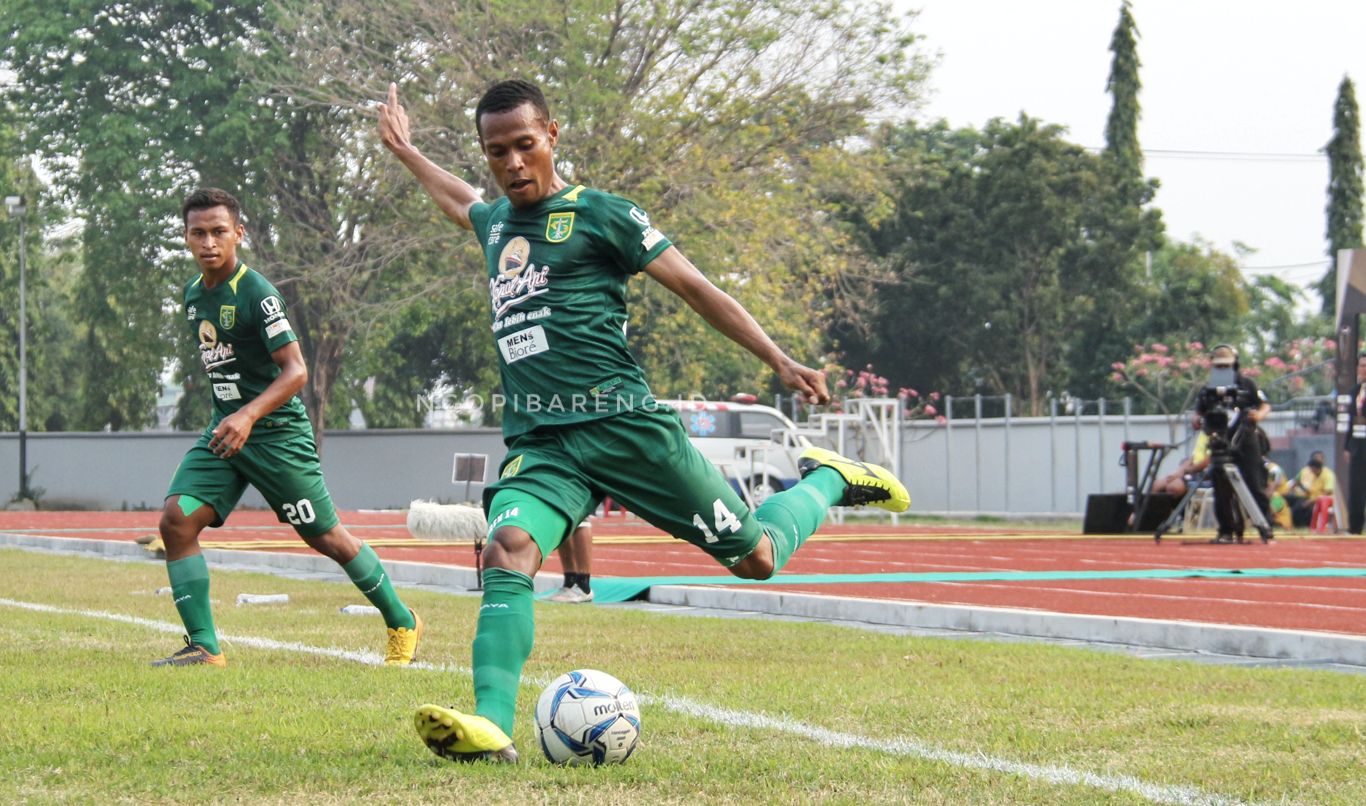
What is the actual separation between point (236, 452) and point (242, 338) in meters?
0.53

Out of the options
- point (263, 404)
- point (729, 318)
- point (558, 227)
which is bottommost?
point (263, 404)

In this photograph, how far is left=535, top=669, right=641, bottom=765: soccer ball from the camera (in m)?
4.84

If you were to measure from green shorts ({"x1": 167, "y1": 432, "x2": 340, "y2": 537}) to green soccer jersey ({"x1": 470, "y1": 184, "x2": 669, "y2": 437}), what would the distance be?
96.9 inches

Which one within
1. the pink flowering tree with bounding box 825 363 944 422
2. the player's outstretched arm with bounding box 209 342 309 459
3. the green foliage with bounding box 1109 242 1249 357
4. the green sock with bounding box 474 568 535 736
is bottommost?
the green sock with bounding box 474 568 535 736

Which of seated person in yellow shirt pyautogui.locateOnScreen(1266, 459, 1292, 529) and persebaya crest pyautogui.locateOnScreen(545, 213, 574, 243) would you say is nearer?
persebaya crest pyautogui.locateOnScreen(545, 213, 574, 243)

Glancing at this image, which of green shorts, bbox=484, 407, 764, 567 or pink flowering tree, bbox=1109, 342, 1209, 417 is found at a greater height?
pink flowering tree, bbox=1109, 342, 1209, 417

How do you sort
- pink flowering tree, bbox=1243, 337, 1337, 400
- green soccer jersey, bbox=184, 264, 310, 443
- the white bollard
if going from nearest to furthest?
green soccer jersey, bbox=184, 264, 310, 443
the white bollard
pink flowering tree, bbox=1243, 337, 1337, 400

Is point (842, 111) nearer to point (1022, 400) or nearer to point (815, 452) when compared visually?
point (1022, 400)

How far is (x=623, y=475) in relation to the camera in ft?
17.5

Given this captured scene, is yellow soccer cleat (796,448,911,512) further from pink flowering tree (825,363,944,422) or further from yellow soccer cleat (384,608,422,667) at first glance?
pink flowering tree (825,363,944,422)

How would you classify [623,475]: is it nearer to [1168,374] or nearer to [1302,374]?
[1168,374]

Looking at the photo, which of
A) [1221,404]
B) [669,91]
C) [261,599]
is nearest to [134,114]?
[669,91]

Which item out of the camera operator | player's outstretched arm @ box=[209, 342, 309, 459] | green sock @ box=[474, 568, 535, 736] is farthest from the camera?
the camera operator

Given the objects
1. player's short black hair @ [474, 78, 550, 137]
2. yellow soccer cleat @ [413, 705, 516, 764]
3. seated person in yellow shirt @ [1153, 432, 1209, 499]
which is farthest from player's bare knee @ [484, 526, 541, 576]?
seated person in yellow shirt @ [1153, 432, 1209, 499]
